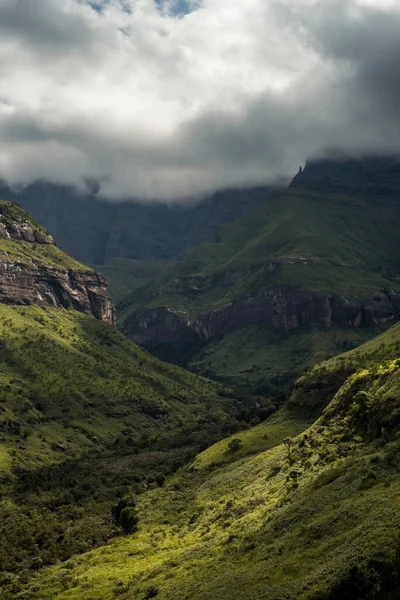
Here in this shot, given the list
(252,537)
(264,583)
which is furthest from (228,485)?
(264,583)

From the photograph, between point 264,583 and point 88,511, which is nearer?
point 264,583

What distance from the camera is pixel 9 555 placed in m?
156

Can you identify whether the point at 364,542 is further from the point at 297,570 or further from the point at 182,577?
the point at 182,577

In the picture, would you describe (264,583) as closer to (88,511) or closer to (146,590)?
(146,590)

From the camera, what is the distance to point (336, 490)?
334 ft

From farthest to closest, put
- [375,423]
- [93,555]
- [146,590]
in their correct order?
[93,555], [375,423], [146,590]

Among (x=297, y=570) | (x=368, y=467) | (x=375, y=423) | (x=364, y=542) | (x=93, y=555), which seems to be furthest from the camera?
(x=93, y=555)

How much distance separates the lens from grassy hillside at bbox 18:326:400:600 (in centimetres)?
7650

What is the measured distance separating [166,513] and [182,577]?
2385 inches

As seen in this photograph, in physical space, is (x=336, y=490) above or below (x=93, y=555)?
above

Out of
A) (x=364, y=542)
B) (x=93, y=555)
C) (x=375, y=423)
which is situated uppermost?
(x=375, y=423)

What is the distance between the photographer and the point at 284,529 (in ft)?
332

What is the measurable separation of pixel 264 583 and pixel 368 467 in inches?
1146

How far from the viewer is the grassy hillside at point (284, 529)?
7650 centimetres
